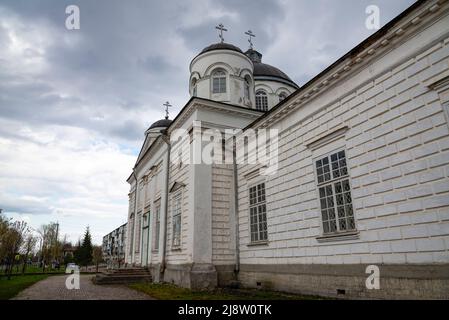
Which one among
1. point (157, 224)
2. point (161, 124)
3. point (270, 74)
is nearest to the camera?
point (157, 224)

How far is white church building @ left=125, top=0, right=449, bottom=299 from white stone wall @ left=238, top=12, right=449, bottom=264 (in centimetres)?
3

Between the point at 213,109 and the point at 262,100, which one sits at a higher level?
the point at 262,100

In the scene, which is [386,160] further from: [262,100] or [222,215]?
[262,100]

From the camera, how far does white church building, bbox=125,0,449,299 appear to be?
267 inches

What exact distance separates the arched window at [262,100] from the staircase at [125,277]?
13238 millimetres

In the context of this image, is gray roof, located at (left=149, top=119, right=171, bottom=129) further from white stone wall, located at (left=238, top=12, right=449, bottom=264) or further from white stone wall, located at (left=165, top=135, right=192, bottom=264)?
white stone wall, located at (left=238, top=12, right=449, bottom=264)

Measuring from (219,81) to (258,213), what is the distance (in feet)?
29.4

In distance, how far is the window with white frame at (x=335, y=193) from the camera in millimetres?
8688

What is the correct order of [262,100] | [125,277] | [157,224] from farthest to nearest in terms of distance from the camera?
[262,100]
[157,224]
[125,277]

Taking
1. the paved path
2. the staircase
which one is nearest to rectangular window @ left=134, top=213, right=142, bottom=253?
the staircase

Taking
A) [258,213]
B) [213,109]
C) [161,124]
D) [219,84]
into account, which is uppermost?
[161,124]

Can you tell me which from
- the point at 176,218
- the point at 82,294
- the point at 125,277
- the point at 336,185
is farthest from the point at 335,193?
the point at 125,277

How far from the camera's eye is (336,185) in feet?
30.0
